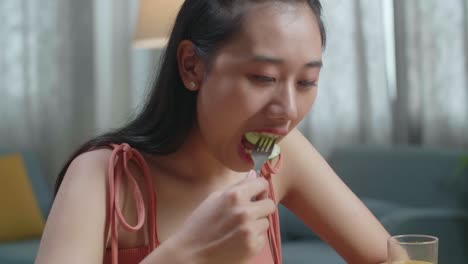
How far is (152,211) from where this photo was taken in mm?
1167

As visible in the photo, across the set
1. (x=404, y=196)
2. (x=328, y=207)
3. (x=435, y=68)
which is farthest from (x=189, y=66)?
(x=435, y=68)

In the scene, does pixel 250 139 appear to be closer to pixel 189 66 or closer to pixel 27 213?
pixel 189 66

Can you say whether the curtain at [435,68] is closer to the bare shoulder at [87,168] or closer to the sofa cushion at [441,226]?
the sofa cushion at [441,226]

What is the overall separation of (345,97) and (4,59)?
1.85 m

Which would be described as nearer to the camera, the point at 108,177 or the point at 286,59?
the point at 286,59

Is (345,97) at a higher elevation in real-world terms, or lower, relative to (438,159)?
higher

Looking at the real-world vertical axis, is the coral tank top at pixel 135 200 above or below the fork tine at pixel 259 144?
below

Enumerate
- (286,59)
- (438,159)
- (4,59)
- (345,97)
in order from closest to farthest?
(286,59)
(438,159)
(345,97)
(4,59)

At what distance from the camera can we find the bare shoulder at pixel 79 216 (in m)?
1.03

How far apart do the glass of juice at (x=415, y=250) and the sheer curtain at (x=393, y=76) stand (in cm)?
252

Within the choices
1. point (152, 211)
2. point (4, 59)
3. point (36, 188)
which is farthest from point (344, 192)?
point (4, 59)

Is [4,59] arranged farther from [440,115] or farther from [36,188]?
[440,115]

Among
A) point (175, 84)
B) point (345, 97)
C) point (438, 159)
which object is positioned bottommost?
point (438, 159)

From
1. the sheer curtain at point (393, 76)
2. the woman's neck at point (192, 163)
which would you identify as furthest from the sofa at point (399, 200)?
the woman's neck at point (192, 163)
